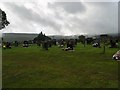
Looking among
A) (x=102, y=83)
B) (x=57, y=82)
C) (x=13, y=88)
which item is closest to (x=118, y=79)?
(x=102, y=83)

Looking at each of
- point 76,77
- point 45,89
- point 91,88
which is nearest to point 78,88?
point 91,88

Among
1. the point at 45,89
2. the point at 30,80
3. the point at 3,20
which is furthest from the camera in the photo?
the point at 3,20

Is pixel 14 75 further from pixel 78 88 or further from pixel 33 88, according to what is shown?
pixel 78 88

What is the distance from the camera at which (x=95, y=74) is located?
88.9 feet

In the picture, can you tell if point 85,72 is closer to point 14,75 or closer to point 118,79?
point 118,79

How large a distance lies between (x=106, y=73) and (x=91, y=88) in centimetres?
752

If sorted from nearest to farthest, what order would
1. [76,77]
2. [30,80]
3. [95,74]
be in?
[30,80] → [76,77] → [95,74]

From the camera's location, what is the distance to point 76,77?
2542 centimetres

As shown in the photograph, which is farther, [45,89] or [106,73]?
[106,73]

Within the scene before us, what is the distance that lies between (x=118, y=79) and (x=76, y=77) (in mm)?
4076

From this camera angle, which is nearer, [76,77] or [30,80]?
[30,80]

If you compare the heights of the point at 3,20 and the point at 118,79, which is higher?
the point at 3,20

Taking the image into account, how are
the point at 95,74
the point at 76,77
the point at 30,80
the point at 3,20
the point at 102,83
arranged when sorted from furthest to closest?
the point at 3,20
the point at 95,74
the point at 76,77
the point at 30,80
the point at 102,83

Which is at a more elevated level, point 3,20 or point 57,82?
point 3,20
